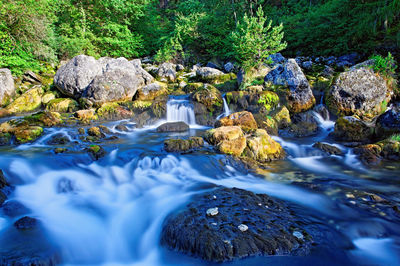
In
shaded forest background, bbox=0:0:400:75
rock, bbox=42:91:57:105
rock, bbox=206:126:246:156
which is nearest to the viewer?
rock, bbox=206:126:246:156

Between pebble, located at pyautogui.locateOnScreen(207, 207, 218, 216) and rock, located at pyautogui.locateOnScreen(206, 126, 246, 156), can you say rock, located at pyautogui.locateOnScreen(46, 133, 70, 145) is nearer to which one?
rock, located at pyautogui.locateOnScreen(206, 126, 246, 156)

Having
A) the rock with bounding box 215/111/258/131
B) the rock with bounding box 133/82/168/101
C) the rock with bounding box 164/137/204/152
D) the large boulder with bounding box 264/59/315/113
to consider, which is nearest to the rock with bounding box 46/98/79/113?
the rock with bounding box 133/82/168/101

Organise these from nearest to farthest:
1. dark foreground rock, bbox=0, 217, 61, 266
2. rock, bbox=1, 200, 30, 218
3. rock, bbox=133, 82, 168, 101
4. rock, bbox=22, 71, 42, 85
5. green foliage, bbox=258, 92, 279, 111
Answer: dark foreground rock, bbox=0, 217, 61, 266 → rock, bbox=1, 200, 30, 218 → green foliage, bbox=258, 92, 279, 111 → rock, bbox=133, 82, 168, 101 → rock, bbox=22, 71, 42, 85

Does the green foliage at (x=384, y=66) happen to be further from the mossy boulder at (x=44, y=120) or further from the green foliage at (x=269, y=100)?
the mossy boulder at (x=44, y=120)

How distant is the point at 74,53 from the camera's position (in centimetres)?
1706

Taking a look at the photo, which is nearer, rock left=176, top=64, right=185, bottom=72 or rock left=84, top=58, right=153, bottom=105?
rock left=84, top=58, right=153, bottom=105

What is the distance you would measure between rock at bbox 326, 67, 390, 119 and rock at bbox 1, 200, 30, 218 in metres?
10.4

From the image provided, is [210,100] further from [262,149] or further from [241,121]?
[262,149]

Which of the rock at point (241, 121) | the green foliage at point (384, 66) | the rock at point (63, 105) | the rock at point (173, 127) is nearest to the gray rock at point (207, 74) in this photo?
the rock at point (173, 127)

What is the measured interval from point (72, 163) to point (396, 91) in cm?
1182

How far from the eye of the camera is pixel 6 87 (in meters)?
11.8

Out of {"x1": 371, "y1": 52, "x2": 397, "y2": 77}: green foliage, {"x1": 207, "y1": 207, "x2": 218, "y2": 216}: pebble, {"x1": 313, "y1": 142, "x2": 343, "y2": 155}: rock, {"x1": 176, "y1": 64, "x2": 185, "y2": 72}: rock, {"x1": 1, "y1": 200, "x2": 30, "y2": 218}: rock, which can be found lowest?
{"x1": 1, "y1": 200, "x2": 30, "y2": 218}: rock

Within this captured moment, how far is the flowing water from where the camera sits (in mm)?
2852

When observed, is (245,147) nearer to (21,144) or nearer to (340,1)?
(21,144)
